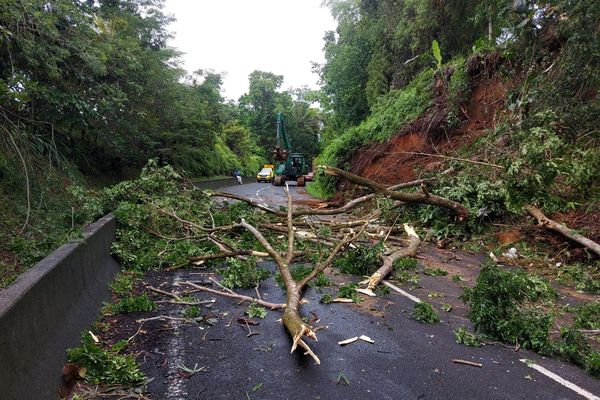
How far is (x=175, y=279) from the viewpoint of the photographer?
22.5 ft

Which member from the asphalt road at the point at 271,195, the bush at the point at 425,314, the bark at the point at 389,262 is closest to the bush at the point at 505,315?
the bush at the point at 425,314

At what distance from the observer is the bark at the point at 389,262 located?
252 inches

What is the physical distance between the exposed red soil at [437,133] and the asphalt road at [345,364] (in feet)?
27.5

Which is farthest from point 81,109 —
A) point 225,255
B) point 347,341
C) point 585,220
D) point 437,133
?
point 585,220

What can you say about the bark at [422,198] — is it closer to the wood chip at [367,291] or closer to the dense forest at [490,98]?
the dense forest at [490,98]

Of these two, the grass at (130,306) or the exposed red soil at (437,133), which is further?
the exposed red soil at (437,133)

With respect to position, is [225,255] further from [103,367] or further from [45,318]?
[45,318]

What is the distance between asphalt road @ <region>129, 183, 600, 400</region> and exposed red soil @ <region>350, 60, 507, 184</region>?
8391mm

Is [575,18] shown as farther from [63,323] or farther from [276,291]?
[63,323]

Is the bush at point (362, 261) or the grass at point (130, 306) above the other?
the grass at point (130, 306)

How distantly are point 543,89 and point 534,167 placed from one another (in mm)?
2419

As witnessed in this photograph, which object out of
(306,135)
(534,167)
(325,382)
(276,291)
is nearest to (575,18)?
(534,167)

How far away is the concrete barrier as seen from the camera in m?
2.56

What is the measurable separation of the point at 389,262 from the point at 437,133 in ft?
31.7
